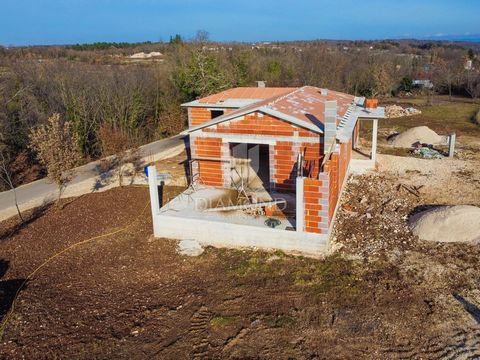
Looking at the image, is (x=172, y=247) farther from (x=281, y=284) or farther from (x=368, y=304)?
(x=368, y=304)

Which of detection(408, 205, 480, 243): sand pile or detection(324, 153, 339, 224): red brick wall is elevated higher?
detection(324, 153, 339, 224): red brick wall

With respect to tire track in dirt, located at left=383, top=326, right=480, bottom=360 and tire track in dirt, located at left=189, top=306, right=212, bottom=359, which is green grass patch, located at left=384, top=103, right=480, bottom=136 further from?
tire track in dirt, located at left=189, top=306, right=212, bottom=359

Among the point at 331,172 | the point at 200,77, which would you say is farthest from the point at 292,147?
the point at 200,77

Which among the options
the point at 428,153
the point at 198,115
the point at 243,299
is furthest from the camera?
the point at 198,115

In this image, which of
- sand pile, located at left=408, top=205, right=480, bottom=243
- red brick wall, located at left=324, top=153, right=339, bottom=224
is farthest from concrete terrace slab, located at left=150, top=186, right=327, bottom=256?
sand pile, located at left=408, top=205, right=480, bottom=243

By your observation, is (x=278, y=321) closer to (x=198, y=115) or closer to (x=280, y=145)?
(x=280, y=145)

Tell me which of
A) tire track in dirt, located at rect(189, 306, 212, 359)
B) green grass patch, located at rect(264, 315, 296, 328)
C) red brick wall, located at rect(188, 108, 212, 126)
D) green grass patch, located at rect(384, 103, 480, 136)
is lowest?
tire track in dirt, located at rect(189, 306, 212, 359)

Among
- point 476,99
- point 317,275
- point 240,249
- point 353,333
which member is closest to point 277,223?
point 240,249

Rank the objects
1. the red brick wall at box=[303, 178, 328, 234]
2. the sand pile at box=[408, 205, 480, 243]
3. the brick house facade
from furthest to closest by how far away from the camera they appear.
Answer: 1. the sand pile at box=[408, 205, 480, 243]
2. the brick house facade
3. the red brick wall at box=[303, 178, 328, 234]
